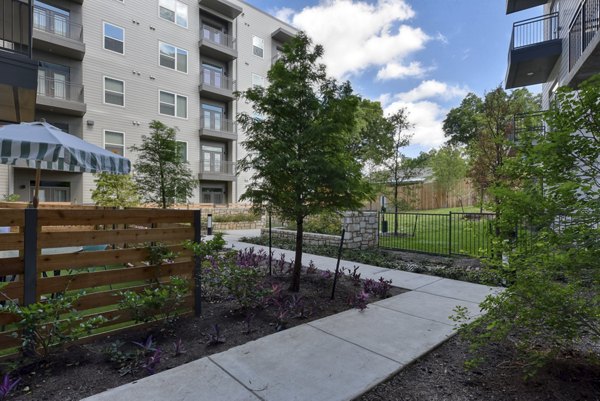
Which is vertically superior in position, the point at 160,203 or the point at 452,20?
the point at 452,20

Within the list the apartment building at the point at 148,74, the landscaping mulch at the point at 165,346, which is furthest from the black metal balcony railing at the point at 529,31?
the apartment building at the point at 148,74

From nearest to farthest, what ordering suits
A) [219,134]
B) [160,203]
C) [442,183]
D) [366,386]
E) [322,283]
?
[366,386], [322,283], [160,203], [442,183], [219,134]

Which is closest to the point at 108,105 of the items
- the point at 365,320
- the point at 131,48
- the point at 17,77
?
the point at 131,48

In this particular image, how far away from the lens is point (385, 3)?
459 inches

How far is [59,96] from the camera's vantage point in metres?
14.6

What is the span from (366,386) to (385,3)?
1324cm

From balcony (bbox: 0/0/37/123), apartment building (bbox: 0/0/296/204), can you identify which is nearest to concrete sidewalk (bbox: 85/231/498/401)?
balcony (bbox: 0/0/37/123)

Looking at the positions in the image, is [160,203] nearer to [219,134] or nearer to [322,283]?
[322,283]

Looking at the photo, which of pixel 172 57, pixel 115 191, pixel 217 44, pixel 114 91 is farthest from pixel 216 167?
pixel 115 191

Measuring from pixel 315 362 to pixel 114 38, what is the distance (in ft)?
65.1

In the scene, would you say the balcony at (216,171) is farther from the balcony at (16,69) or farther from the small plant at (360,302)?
the small plant at (360,302)

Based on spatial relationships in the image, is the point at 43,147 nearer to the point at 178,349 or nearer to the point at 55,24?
the point at 178,349

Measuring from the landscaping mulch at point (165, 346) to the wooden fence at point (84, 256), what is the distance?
0.30 m

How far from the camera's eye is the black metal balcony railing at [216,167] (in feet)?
65.1
